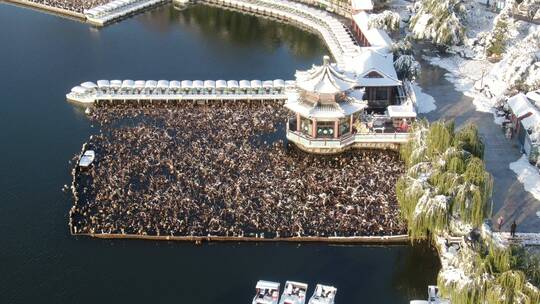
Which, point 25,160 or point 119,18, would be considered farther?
point 119,18

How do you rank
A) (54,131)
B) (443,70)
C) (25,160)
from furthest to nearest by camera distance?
(443,70) < (54,131) < (25,160)

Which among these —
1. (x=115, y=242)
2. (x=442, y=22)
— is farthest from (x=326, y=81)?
(x=442, y=22)

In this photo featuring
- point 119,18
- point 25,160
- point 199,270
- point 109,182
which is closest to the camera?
point 199,270

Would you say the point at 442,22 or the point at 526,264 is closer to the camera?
the point at 526,264

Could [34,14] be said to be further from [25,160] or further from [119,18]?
[25,160]

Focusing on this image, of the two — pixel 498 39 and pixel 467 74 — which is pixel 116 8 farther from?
pixel 498 39

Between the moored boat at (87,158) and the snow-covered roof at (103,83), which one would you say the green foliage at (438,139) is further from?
the snow-covered roof at (103,83)

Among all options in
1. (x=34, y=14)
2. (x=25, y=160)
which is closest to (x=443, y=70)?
(x=25, y=160)
